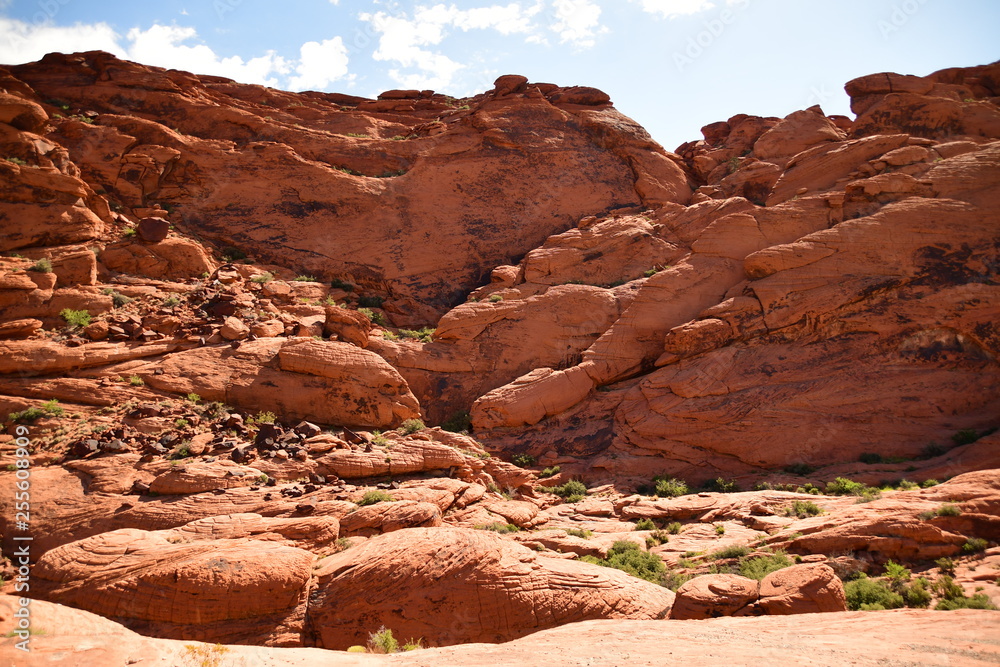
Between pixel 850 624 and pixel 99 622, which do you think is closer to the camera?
pixel 99 622

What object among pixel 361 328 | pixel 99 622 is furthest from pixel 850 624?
pixel 361 328

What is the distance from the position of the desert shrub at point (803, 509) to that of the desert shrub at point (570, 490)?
594cm

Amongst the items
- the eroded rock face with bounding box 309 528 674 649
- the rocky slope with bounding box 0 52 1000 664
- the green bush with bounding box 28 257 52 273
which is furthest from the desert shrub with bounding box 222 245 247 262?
the eroded rock face with bounding box 309 528 674 649

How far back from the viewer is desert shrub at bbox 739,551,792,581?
11.6m

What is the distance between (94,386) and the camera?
15688 mm

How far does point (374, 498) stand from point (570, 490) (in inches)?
286

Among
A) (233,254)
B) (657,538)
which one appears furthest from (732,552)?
(233,254)

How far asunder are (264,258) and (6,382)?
41.7 ft

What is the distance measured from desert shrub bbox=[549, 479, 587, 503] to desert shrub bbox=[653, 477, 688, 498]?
7.60ft

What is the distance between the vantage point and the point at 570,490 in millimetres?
18781

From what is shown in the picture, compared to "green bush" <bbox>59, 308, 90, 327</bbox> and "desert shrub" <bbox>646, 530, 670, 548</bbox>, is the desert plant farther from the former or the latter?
"desert shrub" <bbox>646, 530, 670, 548</bbox>

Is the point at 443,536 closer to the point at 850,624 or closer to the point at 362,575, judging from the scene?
the point at 362,575

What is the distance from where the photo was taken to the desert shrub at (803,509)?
14.6 metres

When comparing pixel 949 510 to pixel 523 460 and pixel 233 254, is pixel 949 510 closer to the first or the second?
pixel 523 460
